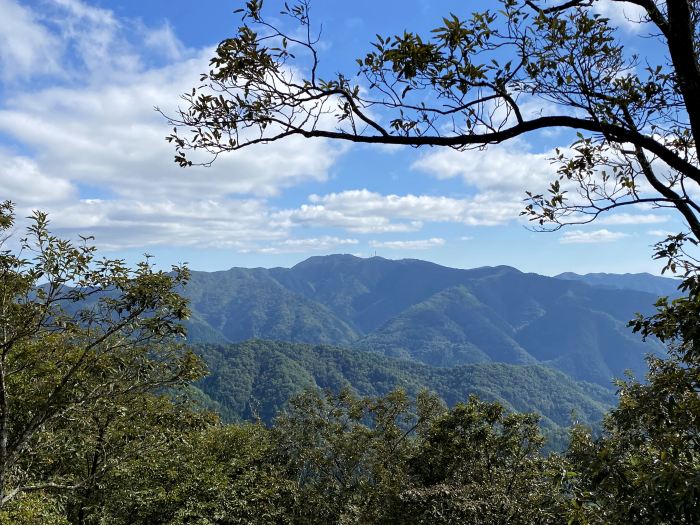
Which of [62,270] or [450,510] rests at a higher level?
[62,270]

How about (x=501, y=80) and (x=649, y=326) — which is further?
(x=649, y=326)

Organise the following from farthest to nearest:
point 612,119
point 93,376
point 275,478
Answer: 1. point 275,478
2. point 93,376
3. point 612,119

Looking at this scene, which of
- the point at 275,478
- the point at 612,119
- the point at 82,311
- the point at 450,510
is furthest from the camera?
the point at 275,478

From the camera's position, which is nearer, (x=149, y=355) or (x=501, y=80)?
(x=501, y=80)

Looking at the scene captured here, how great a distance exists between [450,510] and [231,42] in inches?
522

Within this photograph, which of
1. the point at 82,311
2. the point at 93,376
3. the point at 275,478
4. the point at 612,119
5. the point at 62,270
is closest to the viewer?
the point at 612,119

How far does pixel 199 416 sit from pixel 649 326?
71.6 ft

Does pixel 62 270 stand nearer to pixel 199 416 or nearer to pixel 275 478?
pixel 275 478

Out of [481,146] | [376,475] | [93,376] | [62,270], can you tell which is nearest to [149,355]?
[93,376]

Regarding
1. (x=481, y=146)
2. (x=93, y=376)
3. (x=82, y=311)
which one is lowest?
(x=93, y=376)

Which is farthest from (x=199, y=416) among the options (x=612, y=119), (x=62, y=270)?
(x=612, y=119)

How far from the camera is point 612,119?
12.0ft

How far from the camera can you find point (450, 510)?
13.1 m

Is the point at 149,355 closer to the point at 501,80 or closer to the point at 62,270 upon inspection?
the point at 62,270
